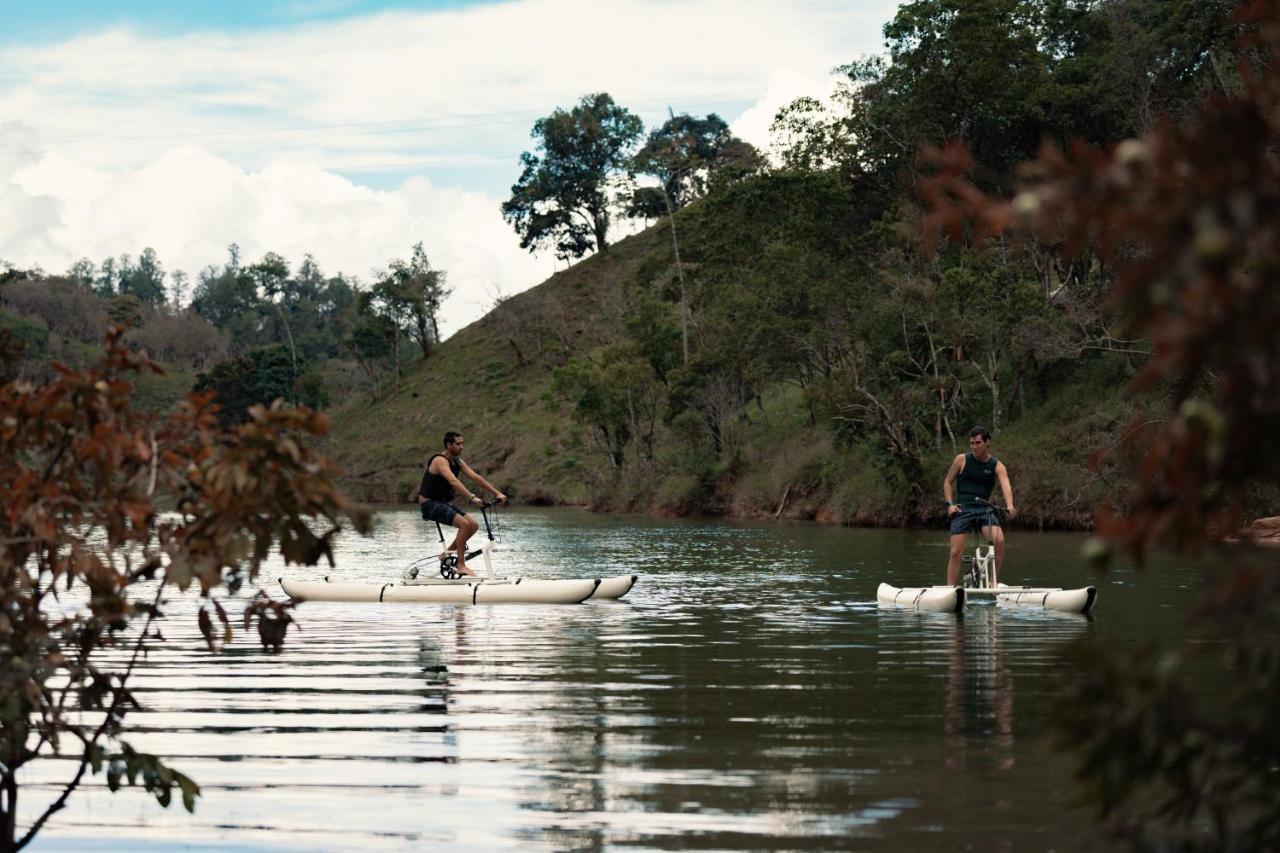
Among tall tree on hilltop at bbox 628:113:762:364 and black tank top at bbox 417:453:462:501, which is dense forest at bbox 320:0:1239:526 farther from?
black tank top at bbox 417:453:462:501

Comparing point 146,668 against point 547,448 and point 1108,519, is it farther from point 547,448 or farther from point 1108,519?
point 547,448

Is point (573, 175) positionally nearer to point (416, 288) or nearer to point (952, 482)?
point (416, 288)

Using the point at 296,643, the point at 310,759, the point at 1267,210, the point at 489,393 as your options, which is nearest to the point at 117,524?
the point at 310,759

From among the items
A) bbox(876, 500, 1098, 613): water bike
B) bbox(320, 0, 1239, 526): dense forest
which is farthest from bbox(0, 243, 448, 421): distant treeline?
bbox(876, 500, 1098, 613): water bike

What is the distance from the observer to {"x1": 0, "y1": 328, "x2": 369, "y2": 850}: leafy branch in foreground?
202 inches

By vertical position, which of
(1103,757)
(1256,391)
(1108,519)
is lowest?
(1103,757)

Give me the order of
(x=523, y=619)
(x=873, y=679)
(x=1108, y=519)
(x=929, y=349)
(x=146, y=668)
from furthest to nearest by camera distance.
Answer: (x=929, y=349) < (x=523, y=619) < (x=146, y=668) < (x=873, y=679) < (x=1108, y=519)

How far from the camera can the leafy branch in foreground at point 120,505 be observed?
16.9 feet

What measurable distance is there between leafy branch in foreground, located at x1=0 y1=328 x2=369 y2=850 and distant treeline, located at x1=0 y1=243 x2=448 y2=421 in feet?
188

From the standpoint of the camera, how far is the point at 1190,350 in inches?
123

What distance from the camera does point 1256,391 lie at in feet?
10.4

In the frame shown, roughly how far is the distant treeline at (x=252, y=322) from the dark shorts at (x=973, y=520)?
4943cm

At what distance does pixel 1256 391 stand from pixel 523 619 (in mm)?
14140

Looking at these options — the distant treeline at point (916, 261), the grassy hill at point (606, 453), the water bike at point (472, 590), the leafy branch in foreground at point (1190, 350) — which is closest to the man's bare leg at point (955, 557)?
the water bike at point (472, 590)
